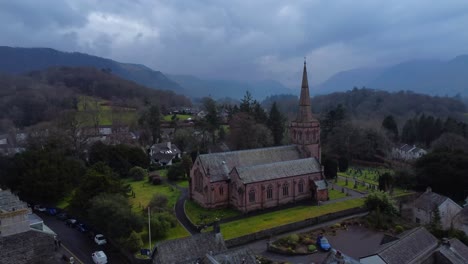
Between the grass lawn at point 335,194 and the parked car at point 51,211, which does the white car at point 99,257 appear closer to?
the parked car at point 51,211

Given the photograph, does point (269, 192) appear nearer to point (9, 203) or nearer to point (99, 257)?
point (99, 257)

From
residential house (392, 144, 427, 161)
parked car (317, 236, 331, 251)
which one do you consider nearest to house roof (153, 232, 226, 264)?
parked car (317, 236, 331, 251)

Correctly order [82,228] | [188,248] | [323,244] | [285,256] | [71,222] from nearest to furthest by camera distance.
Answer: [188,248], [285,256], [323,244], [82,228], [71,222]

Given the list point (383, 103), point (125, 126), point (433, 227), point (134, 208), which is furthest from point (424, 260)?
point (383, 103)

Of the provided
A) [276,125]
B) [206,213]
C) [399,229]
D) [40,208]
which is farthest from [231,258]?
[276,125]

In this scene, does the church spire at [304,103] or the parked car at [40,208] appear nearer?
the parked car at [40,208]

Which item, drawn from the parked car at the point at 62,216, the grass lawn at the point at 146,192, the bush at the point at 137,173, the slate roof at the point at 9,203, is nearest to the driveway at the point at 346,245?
the grass lawn at the point at 146,192
